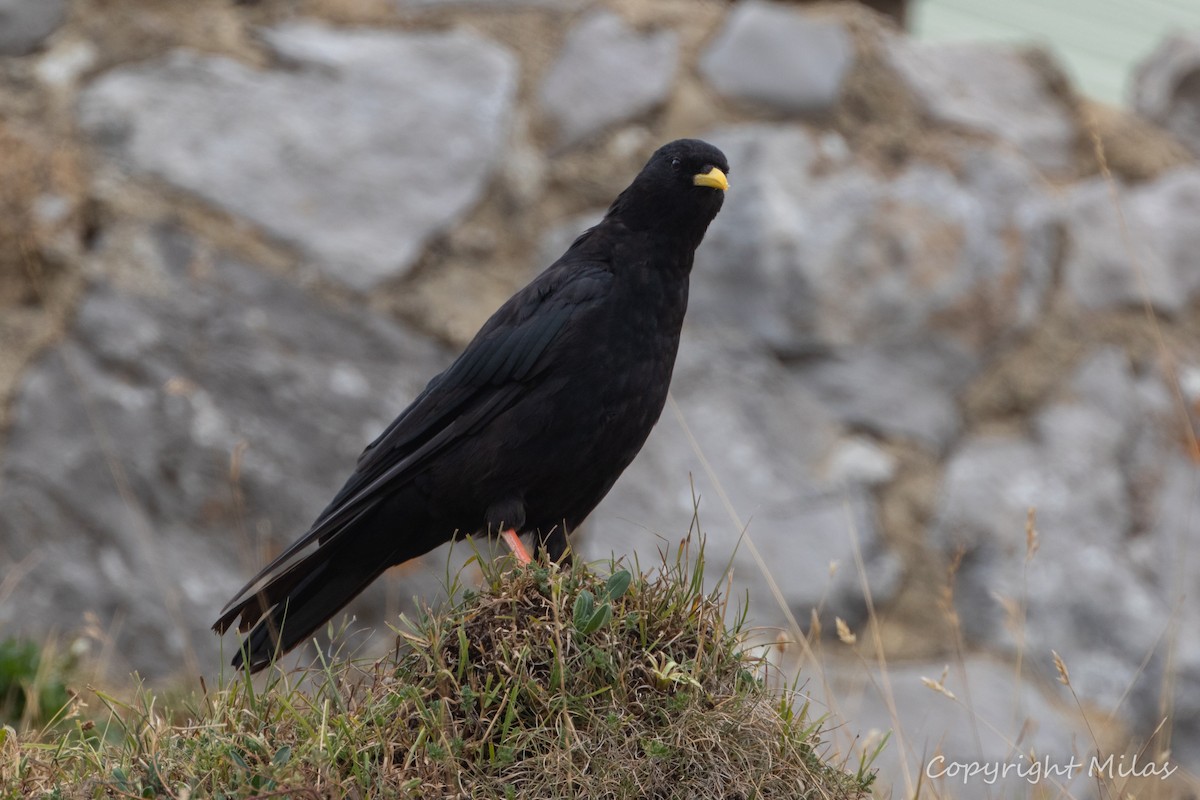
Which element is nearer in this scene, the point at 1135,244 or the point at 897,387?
the point at 897,387

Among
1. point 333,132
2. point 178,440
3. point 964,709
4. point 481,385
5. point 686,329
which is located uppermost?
point 333,132

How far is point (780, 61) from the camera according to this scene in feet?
17.1

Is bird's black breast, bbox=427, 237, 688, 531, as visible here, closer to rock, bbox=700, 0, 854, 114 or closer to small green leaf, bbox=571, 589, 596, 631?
small green leaf, bbox=571, 589, 596, 631

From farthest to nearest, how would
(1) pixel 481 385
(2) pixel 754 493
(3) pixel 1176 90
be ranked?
(3) pixel 1176 90 → (2) pixel 754 493 → (1) pixel 481 385

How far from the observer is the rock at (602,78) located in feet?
16.4

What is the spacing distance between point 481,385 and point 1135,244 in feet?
10.0

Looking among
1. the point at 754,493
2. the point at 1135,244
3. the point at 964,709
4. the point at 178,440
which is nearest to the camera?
the point at 964,709

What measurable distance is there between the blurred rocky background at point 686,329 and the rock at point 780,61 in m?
0.01

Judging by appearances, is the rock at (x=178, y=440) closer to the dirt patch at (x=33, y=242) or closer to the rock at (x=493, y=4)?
the dirt patch at (x=33, y=242)

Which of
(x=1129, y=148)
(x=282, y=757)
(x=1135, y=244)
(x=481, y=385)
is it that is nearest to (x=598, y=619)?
(x=282, y=757)

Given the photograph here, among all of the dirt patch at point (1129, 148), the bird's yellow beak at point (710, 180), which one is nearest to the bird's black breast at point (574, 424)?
the bird's yellow beak at point (710, 180)

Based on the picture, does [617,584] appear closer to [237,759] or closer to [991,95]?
[237,759]

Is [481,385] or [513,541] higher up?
[481,385]

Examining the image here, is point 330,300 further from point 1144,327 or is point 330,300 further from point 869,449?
point 1144,327
